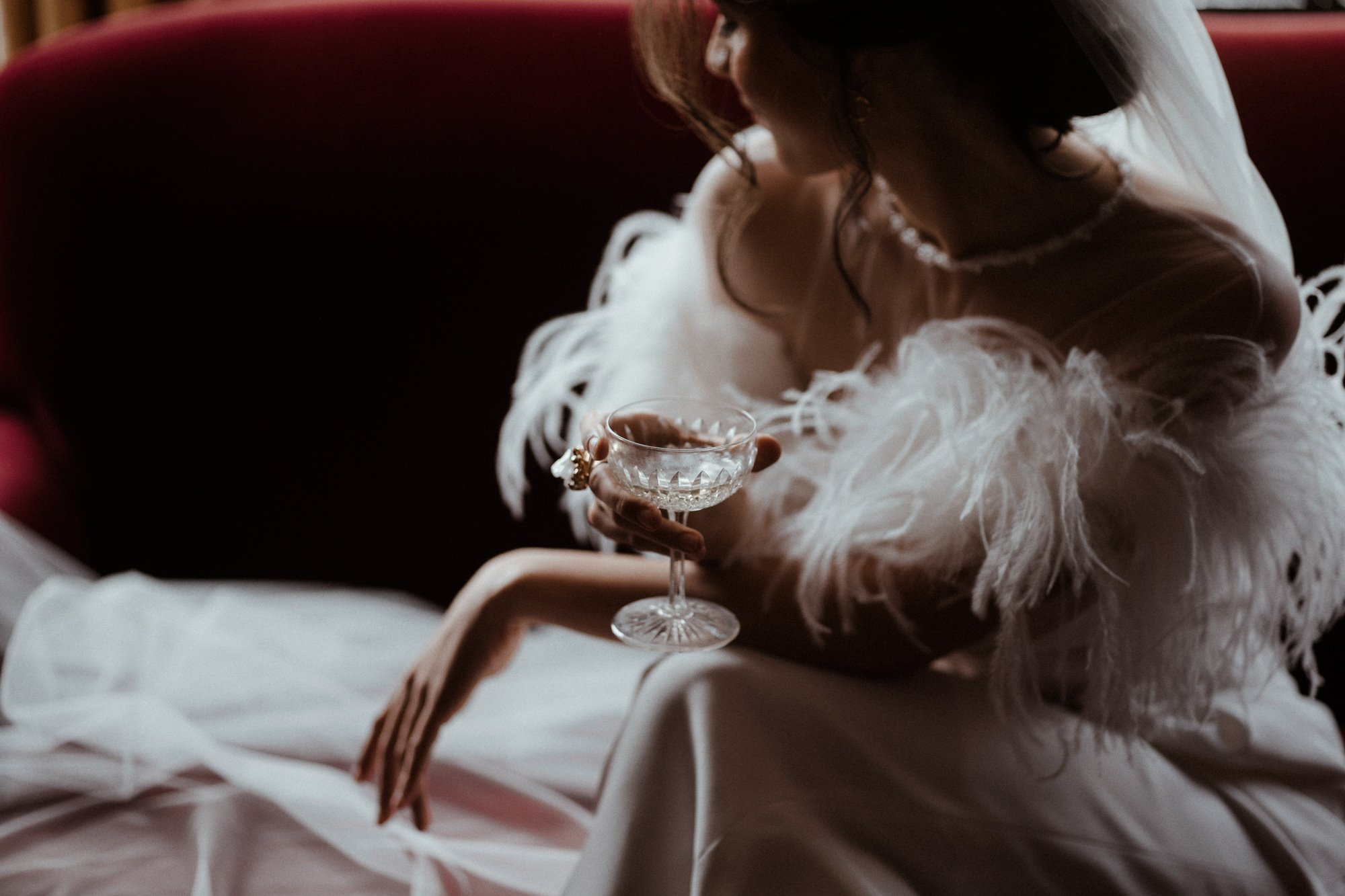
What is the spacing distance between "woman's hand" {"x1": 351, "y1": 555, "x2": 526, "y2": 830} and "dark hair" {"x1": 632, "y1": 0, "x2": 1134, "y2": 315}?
433mm

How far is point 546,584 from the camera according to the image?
109cm

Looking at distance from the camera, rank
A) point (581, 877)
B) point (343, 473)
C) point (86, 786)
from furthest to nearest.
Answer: point (343, 473), point (86, 786), point (581, 877)

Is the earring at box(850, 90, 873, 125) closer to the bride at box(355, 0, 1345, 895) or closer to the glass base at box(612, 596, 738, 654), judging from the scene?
the bride at box(355, 0, 1345, 895)

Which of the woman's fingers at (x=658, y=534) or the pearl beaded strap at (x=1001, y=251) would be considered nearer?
the woman's fingers at (x=658, y=534)

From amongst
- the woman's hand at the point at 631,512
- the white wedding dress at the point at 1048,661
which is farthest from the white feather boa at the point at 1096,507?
the woman's hand at the point at 631,512

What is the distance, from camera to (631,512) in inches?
36.5

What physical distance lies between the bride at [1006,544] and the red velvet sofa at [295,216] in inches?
17.6

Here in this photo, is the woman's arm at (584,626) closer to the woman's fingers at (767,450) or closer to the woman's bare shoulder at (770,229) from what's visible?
the woman's fingers at (767,450)

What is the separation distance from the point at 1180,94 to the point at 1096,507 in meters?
0.34

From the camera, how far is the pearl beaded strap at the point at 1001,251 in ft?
3.69

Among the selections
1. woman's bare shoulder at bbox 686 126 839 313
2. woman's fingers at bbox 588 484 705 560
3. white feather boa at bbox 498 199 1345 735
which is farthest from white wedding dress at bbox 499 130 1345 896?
woman's bare shoulder at bbox 686 126 839 313

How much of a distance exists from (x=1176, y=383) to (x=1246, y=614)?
20 cm

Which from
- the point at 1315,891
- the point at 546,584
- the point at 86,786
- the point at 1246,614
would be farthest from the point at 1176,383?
the point at 86,786

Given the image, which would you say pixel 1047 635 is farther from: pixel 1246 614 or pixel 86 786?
pixel 86 786
